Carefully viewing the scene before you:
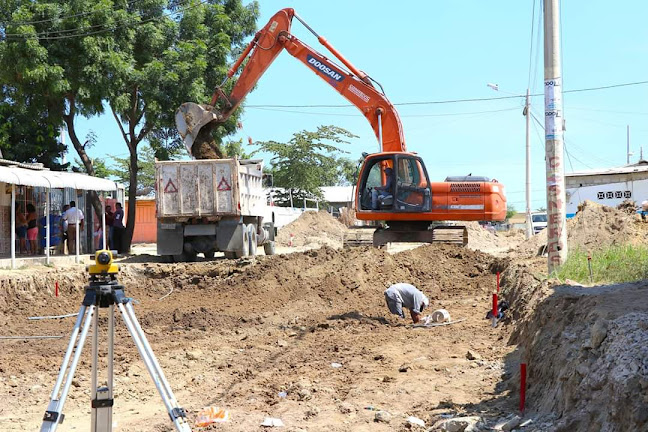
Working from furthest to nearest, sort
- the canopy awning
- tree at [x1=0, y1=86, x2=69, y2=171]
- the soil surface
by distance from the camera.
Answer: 1. tree at [x1=0, y1=86, x2=69, y2=171]
2. the canopy awning
3. the soil surface

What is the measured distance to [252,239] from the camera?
2045 centimetres

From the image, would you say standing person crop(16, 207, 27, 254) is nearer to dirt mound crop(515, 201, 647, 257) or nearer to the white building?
dirt mound crop(515, 201, 647, 257)

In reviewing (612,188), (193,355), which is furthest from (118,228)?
(612,188)

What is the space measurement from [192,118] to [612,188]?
878 inches

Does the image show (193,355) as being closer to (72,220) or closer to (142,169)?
(72,220)

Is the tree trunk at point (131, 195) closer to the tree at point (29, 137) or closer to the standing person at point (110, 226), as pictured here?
the standing person at point (110, 226)

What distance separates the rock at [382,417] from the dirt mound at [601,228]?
32.7ft

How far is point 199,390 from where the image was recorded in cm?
814

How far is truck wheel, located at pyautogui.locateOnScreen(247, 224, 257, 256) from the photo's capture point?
66.3 ft

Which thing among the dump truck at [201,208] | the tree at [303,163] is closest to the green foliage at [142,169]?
the tree at [303,163]

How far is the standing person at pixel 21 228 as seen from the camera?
20.0 metres

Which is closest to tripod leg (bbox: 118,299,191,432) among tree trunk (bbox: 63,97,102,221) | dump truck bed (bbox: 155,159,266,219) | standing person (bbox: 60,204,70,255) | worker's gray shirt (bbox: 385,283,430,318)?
worker's gray shirt (bbox: 385,283,430,318)

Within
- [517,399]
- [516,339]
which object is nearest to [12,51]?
[516,339]

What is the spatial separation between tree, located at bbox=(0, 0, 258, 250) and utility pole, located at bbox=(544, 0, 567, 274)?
11.6 meters
